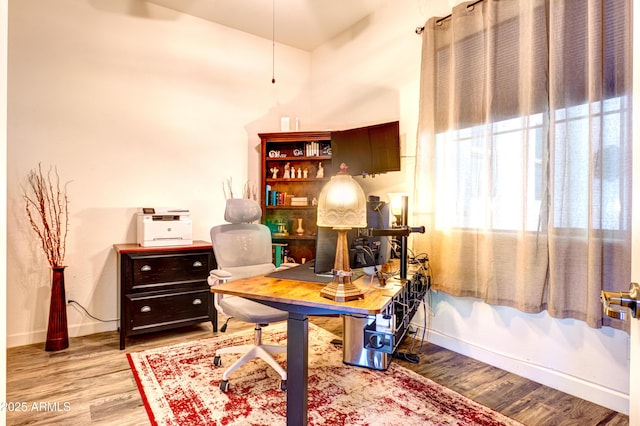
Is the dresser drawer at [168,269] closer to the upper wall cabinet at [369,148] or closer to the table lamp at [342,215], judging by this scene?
the upper wall cabinet at [369,148]

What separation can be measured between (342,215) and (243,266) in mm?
1259

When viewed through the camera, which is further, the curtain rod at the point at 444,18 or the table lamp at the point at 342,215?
the curtain rod at the point at 444,18

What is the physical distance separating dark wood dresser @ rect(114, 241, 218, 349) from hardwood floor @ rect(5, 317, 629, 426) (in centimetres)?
19

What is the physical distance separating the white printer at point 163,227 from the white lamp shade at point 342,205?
206 cm

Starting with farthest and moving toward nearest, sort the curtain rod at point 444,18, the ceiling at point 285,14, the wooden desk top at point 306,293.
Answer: the ceiling at point 285,14 < the curtain rod at point 444,18 < the wooden desk top at point 306,293

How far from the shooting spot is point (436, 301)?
293 centimetres

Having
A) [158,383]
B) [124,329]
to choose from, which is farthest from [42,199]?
[158,383]

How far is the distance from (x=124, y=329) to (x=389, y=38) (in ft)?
11.9

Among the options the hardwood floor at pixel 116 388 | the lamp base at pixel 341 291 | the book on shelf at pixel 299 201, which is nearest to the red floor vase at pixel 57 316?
the hardwood floor at pixel 116 388

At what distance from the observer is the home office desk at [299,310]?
1477 millimetres

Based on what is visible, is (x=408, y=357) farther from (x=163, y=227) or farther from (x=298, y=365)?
(x=163, y=227)

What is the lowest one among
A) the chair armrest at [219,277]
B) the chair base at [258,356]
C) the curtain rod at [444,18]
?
the chair base at [258,356]

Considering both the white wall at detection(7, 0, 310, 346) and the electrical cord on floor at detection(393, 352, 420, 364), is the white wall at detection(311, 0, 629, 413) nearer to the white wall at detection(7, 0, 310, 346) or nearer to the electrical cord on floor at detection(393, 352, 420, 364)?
the electrical cord on floor at detection(393, 352, 420, 364)

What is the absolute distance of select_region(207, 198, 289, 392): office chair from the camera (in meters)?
2.17
